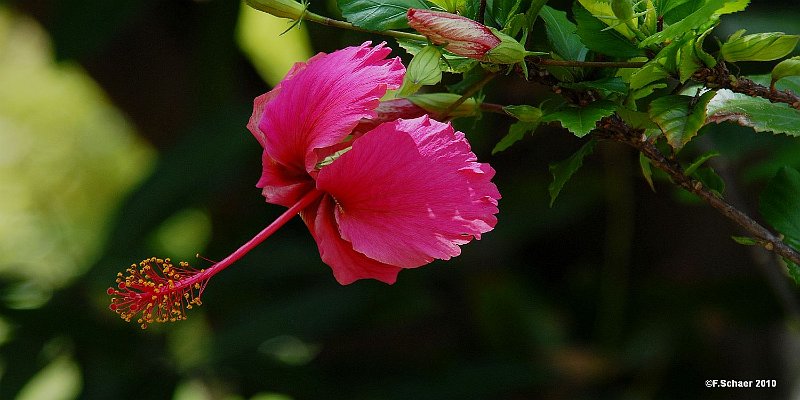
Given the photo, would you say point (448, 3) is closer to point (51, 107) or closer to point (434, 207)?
point (434, 207)

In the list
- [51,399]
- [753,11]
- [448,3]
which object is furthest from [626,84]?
[51,399]

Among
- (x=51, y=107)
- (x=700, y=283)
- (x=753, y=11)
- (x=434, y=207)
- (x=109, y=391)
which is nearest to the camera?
(x=434, y=207)

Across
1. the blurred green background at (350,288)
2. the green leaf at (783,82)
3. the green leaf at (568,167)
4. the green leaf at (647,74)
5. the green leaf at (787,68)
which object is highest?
the green leaf at (647,74)

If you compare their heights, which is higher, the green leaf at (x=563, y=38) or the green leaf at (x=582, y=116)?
the green leaf at (x=563, y=38)

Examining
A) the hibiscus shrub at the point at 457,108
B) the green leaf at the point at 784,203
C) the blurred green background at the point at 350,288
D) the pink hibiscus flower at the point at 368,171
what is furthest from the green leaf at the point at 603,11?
the blurred green background at the point at 350,288

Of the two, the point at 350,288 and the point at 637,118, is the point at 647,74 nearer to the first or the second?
the point at 637,118

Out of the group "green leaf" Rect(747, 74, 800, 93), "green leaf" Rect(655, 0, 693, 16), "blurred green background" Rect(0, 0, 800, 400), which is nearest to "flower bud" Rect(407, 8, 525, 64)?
"green leaf" Rect(655, 0, 693, 16)

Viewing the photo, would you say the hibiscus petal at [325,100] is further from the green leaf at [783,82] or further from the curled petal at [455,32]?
the green leaf at [783,82]
